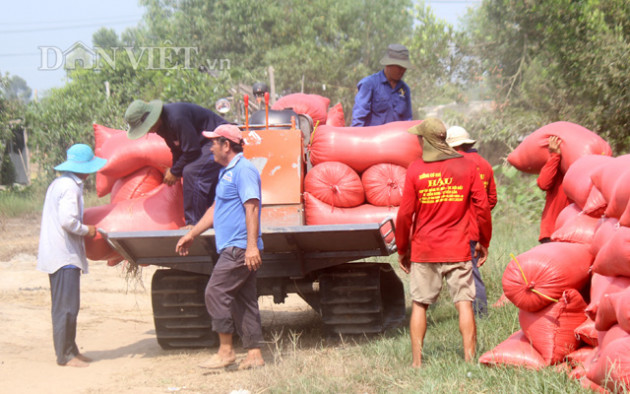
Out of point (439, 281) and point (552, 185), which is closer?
point (439, 281)

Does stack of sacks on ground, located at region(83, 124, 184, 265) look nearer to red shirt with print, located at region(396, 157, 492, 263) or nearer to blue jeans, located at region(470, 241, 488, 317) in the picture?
red shirt with print, located at region(396, 157, 492, 263)

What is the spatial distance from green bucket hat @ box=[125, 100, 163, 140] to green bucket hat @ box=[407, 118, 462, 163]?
7.69 feet

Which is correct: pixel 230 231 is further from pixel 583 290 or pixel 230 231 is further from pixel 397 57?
pixel 397 57

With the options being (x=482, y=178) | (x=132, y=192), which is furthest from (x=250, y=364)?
(x=482, y=178)

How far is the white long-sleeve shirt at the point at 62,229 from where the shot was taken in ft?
20.4

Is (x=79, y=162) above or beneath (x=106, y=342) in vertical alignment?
above

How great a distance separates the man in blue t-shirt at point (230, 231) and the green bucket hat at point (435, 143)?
1.29 m

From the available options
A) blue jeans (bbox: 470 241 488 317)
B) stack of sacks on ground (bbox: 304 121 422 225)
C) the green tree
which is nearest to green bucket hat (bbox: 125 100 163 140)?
stack of sacks on ground (bbox: 304 121 422 225)

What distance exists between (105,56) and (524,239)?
15307 millimetres

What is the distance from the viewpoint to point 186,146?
6.32 m

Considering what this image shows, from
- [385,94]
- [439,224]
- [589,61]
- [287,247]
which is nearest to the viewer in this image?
[439,224]

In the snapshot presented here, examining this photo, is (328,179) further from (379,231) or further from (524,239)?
(524,239)

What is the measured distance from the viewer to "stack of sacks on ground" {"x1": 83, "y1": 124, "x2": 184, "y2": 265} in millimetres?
6496

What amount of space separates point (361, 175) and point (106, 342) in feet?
9.57
